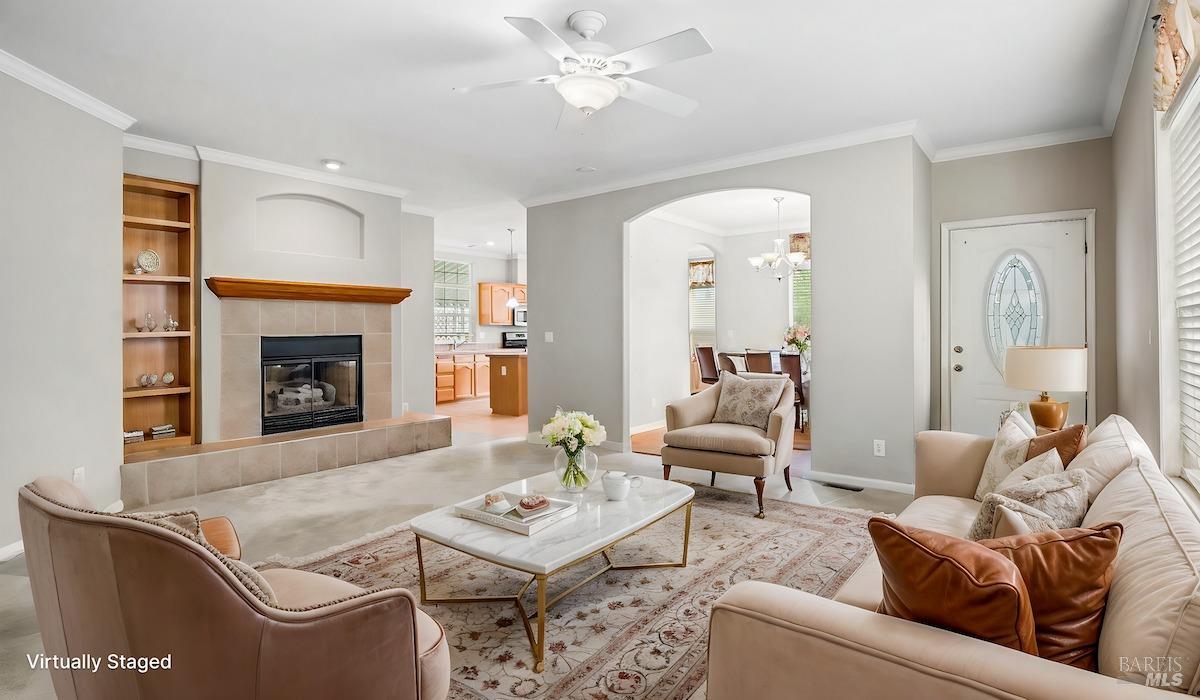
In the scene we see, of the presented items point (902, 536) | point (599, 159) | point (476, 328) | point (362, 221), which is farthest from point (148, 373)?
point (476, 328)

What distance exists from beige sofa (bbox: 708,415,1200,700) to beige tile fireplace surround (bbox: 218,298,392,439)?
15.7 feet

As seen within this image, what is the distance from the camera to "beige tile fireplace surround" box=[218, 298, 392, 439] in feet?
15.8

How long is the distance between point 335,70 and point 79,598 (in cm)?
292

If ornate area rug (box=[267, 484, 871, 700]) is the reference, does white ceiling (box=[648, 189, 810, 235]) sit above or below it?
above

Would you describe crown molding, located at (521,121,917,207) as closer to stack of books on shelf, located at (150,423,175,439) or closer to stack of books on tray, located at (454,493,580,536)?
stack of books on tray, located at (454,493,580,536)

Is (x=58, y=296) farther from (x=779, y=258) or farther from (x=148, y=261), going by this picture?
(x=779, y=258)

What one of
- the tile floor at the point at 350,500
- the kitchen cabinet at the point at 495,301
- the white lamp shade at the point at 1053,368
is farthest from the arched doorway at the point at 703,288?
the kitchen cabinet at the point at 495,301

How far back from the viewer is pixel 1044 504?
157cm

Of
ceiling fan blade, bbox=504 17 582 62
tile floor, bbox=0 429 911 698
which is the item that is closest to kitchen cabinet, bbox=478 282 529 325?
tile floor, bbox=0 429 911 698

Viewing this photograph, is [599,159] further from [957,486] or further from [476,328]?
[476,328]

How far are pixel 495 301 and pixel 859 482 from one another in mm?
7846

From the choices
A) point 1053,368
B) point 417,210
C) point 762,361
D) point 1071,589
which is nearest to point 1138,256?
point 1053,368

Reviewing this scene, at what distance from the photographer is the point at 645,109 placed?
376 centimetres

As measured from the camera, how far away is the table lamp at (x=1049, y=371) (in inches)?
115
